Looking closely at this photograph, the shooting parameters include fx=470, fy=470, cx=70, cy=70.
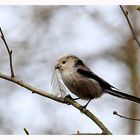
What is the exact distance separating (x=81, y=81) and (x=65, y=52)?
16 cm

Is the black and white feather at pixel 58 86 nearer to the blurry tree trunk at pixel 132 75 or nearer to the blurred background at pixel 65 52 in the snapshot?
the blurred background at pixel 65 52

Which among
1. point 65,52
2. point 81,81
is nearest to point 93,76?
point 81,81

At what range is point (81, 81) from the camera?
4.30ft

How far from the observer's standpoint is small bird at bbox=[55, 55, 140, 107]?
50.4 inches

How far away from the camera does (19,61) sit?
1.57 m

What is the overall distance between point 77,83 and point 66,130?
0.69 ft

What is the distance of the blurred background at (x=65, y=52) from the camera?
1.41 meters

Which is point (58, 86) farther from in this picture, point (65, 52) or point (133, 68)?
point (133, 68)

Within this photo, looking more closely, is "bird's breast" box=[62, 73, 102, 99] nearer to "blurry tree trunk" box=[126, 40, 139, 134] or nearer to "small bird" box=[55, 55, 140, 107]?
"small bird" box=[55, 55, 140, 107]

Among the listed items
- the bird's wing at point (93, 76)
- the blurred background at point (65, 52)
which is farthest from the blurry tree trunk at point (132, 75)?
the bird's wing at point (93, 76)

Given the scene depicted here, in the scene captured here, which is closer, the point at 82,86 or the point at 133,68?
the point at 82,86

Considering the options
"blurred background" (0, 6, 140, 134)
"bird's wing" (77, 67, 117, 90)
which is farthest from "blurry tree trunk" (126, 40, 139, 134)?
"bird's wing" (77, 67, 117, 90)

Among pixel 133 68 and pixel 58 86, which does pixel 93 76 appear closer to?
pixel 58 86
